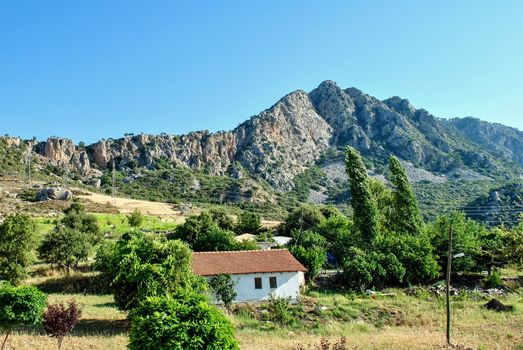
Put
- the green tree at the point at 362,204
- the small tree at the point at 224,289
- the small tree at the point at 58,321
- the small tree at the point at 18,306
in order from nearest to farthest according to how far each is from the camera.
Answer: the small tree at the point at 58,321 → the small tree at the point at 18,306 → the small tree at the point at 224,289 → the green tree at the point at 362,204

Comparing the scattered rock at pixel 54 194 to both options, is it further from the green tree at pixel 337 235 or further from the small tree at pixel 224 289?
the small tree at pixel 224 289

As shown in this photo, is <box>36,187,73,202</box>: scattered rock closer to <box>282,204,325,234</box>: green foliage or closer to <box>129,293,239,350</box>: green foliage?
<box>282,204,325,234</box>: green foliage

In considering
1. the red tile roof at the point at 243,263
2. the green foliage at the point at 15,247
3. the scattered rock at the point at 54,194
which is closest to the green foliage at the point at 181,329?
the red tile roof at the point at 243,263

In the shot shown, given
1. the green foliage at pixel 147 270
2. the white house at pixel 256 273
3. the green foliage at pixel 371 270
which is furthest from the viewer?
the green foliage at pixel 371 270

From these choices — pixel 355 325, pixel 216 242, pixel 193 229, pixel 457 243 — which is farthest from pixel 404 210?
pixel 355 325

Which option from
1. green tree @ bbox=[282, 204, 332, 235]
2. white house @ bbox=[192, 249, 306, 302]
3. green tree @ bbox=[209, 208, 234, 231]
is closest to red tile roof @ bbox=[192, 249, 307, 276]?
white house @ bbox=[192, 249, 306, 302]

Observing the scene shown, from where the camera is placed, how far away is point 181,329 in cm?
1102

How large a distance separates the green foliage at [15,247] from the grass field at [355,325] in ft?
12.6

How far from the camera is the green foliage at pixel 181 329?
10.9 m

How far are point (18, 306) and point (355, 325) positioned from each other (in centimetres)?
2106

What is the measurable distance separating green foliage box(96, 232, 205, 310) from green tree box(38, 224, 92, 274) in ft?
60.8

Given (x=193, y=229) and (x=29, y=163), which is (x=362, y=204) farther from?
(x=29, y=163)

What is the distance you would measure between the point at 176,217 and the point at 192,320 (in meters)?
84.7

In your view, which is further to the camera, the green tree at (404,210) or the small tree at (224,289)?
the green tree at (404,210)
